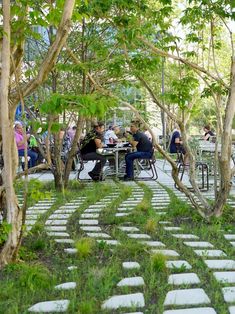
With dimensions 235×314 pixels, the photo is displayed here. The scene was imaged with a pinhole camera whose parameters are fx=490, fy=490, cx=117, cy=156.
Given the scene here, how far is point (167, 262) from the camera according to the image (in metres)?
4.19

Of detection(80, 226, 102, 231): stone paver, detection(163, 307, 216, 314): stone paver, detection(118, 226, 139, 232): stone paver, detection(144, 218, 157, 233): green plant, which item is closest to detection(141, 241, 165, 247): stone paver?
detection(144, 218, 157, 233): green plant

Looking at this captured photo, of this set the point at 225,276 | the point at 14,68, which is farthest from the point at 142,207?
the point at 14,68

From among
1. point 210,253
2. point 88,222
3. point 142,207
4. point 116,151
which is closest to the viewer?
point 210,253

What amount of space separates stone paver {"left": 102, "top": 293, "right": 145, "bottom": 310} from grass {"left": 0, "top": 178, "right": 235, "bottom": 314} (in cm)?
5

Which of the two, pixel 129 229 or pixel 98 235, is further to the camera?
pixel 129 229

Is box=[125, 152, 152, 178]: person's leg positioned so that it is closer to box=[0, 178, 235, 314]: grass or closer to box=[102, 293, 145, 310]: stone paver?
box=[0, 178, 235, 314]: grass

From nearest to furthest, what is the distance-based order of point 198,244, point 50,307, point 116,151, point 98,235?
point 50,307 → point 198,244 → point 98,235 → point 116,151

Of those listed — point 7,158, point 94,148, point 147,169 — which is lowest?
point 147,169

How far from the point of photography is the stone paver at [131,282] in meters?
3.67

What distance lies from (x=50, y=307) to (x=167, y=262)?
1292mm

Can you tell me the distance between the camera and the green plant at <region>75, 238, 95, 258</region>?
175 inches

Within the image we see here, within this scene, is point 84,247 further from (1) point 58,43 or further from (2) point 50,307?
A: (1) point 58,43

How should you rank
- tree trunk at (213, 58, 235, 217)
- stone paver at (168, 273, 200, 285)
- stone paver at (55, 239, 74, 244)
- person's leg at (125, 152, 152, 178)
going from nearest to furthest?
stone paver at (168, 273, 200, 285) < stone paver at (55, 239, 74, 244) < tree trunk at (213, 58, 235, 217) < person's leg at (125, 152, 152, 178)

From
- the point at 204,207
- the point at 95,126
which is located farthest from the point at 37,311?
the point at 95,126
